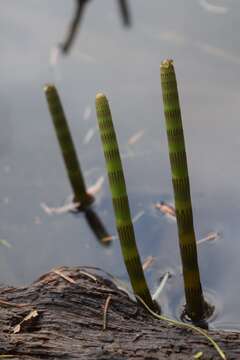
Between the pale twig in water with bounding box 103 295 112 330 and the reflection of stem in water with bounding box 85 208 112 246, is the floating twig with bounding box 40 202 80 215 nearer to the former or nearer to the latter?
the reflection of stem in water with bounding box 85 208 112 246

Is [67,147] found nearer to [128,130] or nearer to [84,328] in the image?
[128,130]

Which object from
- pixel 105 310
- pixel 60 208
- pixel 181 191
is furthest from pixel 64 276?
pixel 60 208

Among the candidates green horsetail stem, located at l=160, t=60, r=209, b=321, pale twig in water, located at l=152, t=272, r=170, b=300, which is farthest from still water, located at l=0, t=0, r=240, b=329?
green horsetail stem, located at l=160, t=60, r=209, b=321

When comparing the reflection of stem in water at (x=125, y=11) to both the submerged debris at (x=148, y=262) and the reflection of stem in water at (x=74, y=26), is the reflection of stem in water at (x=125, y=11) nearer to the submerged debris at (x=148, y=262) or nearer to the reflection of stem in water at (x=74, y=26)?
the reflection of stem in water at (x=74, y=26)

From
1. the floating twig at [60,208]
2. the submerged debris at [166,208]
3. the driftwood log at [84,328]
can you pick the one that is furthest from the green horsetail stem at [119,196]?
the floating twig at [60,208]

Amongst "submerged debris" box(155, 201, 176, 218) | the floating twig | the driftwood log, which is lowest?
the floating twig

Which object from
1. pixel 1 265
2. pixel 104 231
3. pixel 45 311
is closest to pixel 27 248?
pixel 1 265
